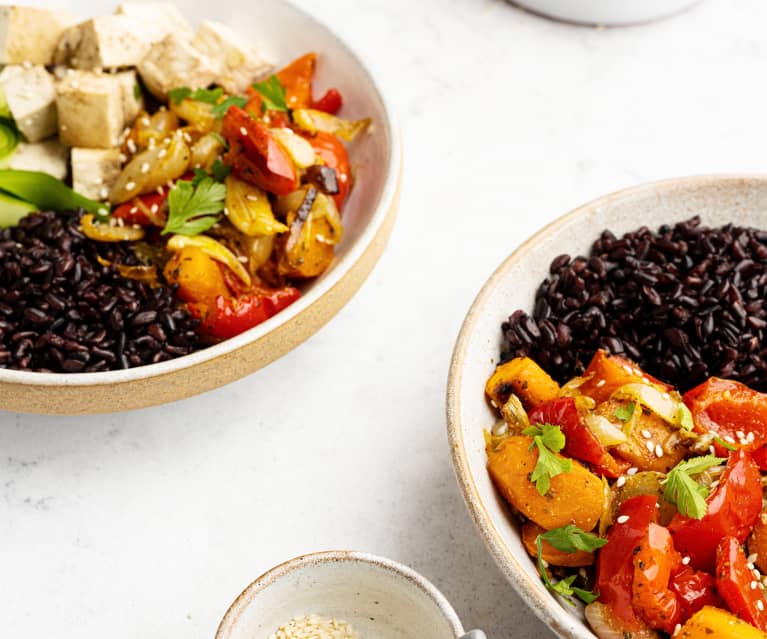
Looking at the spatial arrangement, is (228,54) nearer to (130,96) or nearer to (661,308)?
(130,96)

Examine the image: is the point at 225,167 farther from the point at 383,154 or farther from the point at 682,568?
the point at 682,568

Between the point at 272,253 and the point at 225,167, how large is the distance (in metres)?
0.25

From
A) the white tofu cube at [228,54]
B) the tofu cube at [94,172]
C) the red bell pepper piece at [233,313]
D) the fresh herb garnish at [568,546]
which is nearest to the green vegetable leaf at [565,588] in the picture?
the fresh herb garnish at [568,546]

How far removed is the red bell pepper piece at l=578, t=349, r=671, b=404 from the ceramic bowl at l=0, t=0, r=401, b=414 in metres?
0.60

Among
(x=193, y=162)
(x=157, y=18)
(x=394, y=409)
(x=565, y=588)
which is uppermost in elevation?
(x=157, y=18)

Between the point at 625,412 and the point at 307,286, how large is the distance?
927mm

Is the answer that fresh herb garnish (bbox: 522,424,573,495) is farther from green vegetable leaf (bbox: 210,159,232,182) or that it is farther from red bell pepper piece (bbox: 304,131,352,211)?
green vegetable leaf (bbox: 210,159,232,182)

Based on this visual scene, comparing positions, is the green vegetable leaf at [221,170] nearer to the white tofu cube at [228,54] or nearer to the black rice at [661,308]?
the white tofu cube at [228,54]

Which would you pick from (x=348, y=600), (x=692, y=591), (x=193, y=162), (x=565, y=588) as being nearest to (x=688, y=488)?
(x=692, y=591)

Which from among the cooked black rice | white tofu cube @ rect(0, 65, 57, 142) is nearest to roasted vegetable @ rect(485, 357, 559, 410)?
the cooked black rice

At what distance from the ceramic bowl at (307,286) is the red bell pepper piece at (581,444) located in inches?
24.6

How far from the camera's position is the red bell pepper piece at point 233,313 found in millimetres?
2186

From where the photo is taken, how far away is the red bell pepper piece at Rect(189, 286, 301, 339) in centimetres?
219

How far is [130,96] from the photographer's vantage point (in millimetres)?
2627
